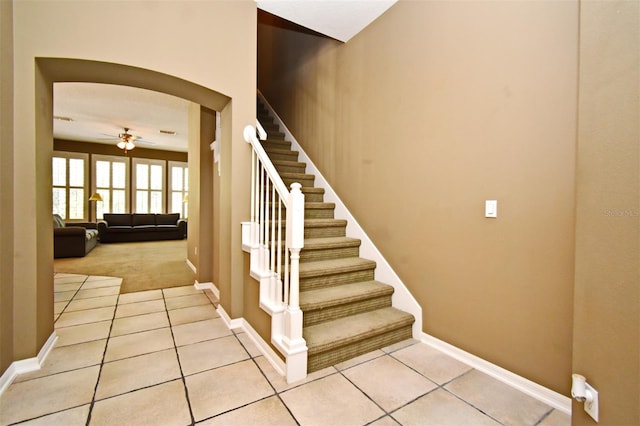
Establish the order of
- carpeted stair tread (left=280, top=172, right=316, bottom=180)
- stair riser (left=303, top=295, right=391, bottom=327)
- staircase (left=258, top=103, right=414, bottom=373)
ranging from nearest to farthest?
staircase (left=258, top=103, right=414, bottom=373)
stair riser (left=303, top=295, right=391, bottom=327)
carpeted stair tread (left=280, top=172, right=316, bottom=180)

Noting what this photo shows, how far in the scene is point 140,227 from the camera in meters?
8.46

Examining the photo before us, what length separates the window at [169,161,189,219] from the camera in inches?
392

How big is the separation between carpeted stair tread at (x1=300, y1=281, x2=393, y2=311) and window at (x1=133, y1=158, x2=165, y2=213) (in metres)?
9.27

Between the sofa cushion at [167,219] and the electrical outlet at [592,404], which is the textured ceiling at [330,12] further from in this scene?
the sofa cushion at [167,219]

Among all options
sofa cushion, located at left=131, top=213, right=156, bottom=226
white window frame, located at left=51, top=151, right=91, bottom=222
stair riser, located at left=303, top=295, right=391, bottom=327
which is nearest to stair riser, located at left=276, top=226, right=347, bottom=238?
stair riser, located at left=303, top=295, right=391, bottom=327

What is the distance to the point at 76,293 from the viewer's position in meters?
3.46

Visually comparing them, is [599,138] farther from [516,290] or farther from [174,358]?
[174,358]

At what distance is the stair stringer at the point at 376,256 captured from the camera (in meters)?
2.36

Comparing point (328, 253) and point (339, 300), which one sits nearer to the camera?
point (339, 300)

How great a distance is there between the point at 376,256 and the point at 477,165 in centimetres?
122

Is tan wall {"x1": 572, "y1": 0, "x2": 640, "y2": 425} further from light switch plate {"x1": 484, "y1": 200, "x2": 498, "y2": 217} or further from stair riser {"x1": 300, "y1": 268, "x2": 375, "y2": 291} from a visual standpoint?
stair riser {"x1": 300, "y1": 268, "x2": 375, "y2": 291}

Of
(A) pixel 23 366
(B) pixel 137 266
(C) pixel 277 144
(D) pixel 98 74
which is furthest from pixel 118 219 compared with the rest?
(A) pixel 23 366

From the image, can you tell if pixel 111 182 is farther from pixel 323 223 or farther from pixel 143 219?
pixel 323 223

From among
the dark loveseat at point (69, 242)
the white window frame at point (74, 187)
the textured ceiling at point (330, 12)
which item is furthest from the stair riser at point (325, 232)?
the white window frame at point (74, 187)
